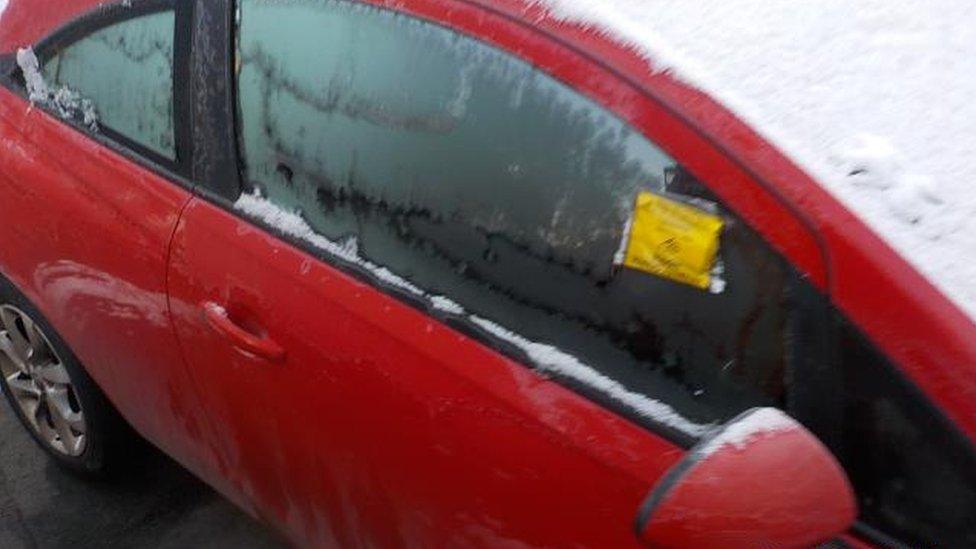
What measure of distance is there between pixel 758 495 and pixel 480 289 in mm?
562

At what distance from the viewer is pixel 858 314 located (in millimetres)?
1381

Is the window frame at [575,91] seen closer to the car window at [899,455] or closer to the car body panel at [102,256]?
the car window at [899,455]

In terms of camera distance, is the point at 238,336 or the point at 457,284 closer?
the point at 457,284

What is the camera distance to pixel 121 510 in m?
2.95

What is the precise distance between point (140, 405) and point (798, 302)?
1.59 metres

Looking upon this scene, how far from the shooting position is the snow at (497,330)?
5.10 feet

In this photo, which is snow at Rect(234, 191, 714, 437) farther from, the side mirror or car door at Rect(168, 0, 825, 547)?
the side mirror

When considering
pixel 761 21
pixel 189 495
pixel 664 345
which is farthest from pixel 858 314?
pixel 189 495

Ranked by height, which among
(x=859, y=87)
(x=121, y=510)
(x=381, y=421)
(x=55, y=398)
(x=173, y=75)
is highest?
(x=859, y=87)

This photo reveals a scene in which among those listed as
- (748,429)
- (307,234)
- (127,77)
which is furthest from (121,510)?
(748,429)

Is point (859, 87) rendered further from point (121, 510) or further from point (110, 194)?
point (121, 510)


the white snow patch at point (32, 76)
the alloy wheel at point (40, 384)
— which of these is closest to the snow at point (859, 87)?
the white snow patch at point (32, 76)

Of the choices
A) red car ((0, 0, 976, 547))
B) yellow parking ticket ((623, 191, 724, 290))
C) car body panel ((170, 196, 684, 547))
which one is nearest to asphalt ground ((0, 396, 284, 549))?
red car ((0, 0, 976, 547))

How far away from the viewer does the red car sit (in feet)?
4.55
